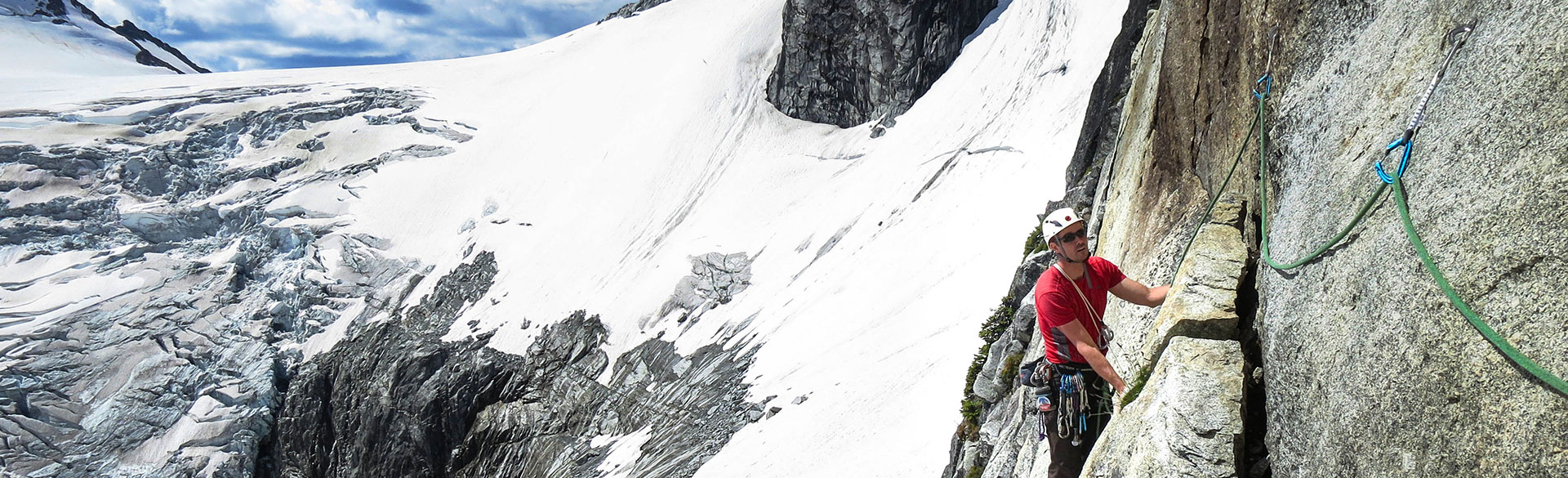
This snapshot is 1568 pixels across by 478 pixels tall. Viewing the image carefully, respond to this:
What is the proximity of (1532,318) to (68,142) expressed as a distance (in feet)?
254

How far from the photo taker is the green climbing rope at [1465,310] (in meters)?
3.12

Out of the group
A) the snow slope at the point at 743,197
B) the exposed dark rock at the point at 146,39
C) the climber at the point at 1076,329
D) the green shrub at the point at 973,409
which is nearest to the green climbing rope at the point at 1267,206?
the climber at the point at 1076,329

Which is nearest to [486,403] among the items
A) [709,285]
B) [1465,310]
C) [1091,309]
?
[709,285]

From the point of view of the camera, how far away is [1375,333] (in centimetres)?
412

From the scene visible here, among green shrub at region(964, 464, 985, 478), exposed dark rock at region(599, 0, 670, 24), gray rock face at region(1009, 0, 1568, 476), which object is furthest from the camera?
exposed dark rock at region(599, 0, 670, 24)

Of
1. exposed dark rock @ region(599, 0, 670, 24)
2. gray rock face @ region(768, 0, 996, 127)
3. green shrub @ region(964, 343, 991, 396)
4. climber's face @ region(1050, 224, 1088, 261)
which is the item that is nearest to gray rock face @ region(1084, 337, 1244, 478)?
climber's face @ region(1050, 224, 1088, 261)

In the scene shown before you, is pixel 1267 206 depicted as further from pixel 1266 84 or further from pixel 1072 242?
pixel 1072 242

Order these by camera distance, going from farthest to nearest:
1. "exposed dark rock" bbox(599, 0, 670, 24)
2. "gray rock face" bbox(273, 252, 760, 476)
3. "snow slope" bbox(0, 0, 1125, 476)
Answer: "exposed dark rock" bbox(599, 0, 670, 24) < "gray rock face" bbox(273, 252, 760, 476) < "snow slope" bbox(0, 0, 1125, 476)

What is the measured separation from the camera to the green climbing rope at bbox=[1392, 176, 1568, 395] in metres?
3.12

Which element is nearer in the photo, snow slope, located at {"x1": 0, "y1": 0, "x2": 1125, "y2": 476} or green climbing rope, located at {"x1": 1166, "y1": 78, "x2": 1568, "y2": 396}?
green climbing rope, located at {"x1": 1166, "y1": 78, "x2": 1568, "y2": 396}

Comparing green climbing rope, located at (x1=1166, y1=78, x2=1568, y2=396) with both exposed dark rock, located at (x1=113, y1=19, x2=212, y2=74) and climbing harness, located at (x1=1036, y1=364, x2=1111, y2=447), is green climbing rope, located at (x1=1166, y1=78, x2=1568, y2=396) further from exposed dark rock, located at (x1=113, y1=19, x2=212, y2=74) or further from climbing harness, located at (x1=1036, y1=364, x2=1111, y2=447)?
exposed dark rock, located at (x1=113, y1=19, x2=212, y2=74)

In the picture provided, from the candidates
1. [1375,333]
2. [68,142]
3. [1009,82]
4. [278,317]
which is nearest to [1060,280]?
[1375,333]

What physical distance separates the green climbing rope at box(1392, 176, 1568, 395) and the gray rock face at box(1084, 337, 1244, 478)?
178 centimetres

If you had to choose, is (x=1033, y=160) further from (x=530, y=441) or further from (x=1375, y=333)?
(x=1375, y=333)
